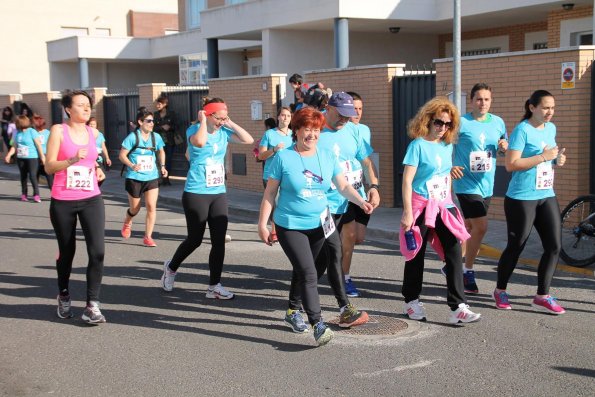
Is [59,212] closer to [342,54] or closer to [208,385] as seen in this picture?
[208,385]

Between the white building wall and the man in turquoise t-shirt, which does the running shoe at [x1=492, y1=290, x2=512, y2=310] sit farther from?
the white building wall

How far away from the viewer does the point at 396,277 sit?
832 centimetres

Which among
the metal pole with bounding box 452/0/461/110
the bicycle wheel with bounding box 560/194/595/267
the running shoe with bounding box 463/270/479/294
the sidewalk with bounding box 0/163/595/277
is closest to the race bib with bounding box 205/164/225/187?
the running shoe with bounding box 463/270/479/294

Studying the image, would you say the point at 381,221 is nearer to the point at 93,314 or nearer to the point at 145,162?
the point at 145,162

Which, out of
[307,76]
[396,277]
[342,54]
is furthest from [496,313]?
[342,54]

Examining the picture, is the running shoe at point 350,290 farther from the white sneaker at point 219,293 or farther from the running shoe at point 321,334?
the running shoe at point 321,334

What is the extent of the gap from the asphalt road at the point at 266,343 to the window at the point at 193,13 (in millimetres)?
24460

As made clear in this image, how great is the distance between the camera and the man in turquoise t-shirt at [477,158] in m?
7.29

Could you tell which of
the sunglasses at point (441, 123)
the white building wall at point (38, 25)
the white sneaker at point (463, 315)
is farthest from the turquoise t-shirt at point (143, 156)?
the white building wall at point (38, 25)

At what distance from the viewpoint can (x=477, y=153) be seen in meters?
7.29

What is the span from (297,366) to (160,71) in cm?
3439

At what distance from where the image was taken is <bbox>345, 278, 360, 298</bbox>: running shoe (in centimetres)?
748

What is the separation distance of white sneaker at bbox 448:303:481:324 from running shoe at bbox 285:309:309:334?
3.85 ft

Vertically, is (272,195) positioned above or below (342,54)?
below
